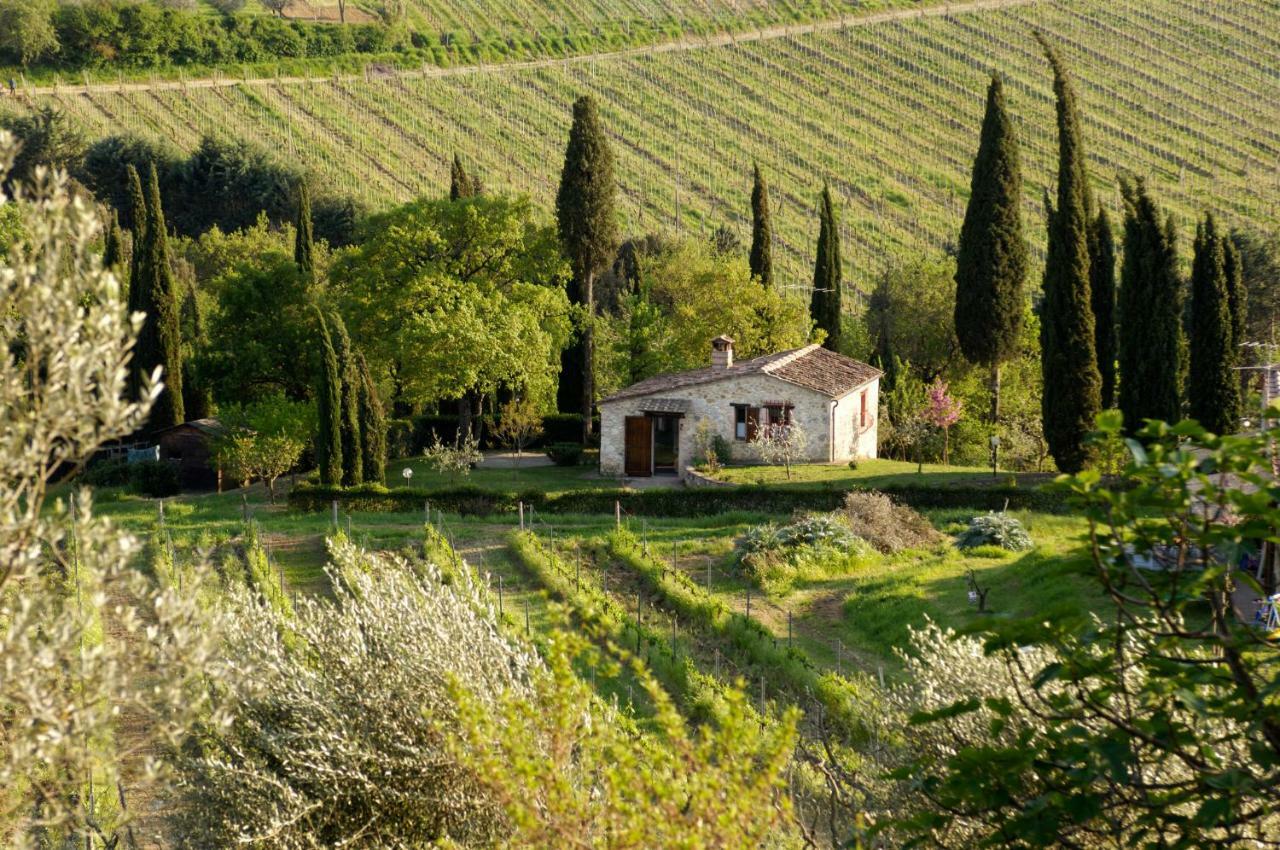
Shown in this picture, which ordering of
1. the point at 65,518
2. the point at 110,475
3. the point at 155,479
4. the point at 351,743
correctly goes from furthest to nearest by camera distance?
the point at 110,475
the point at 155,479
the point at 351,743
the point at 65,518

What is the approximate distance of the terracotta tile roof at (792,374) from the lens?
36875 millimetres

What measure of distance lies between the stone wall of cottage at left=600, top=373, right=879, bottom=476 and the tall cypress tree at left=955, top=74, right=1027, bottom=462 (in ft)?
16.0

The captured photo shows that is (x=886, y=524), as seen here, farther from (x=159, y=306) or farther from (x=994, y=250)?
(x=159, y=306)

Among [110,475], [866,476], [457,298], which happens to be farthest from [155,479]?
[866,476]

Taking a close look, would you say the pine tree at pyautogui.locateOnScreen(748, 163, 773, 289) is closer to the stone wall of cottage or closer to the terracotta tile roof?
the terracotta tile roof

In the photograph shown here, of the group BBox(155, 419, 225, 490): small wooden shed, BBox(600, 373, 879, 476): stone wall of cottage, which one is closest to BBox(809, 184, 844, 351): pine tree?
BBox(600, 373, 879, 476): stone wall of cottage

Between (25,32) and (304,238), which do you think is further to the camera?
(25,32)

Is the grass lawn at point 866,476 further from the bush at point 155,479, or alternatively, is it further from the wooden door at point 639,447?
the bush at point 155,479


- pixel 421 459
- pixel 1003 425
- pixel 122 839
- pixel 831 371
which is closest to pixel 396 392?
pixel 421 459

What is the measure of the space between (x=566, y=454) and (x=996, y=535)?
17.1 metres

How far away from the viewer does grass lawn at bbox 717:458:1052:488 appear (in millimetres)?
33250

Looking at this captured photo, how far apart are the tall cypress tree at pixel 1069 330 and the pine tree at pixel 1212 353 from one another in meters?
2.74

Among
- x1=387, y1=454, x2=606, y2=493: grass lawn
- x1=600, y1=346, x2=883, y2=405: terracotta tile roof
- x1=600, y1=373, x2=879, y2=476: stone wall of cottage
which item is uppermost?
x1=600, y1=346, x2=883, y2=405: terracotta tile roof

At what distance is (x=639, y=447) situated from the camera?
38.2 m
